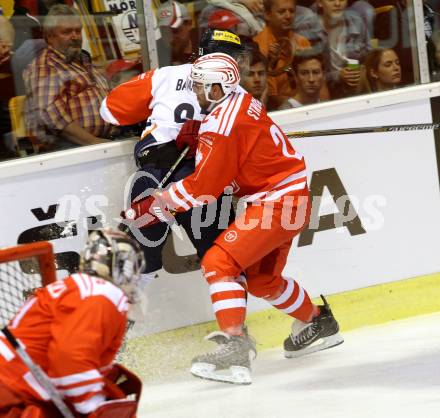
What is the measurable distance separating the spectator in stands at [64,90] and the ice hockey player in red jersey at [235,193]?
416 mm

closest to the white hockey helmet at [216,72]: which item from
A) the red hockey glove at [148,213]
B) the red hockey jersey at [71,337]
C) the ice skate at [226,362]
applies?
the red hockey glove at [148,213]

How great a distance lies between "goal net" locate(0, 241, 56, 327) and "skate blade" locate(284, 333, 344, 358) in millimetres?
1360

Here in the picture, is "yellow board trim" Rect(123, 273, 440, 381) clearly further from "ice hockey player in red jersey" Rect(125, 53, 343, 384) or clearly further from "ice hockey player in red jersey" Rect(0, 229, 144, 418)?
"ice hockey player in red jersey" Rect(0, 229, 144, 418)

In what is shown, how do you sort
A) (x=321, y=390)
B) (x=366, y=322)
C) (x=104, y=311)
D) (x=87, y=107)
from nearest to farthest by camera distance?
(x=104, y=311)
(x=321, y=390)
(x=87, y=107)
(x=366, y=322)

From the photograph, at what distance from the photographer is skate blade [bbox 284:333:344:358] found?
4.07m

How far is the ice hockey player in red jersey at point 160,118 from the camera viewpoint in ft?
12.9

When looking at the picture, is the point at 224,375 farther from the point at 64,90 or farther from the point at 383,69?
the point at 383,69

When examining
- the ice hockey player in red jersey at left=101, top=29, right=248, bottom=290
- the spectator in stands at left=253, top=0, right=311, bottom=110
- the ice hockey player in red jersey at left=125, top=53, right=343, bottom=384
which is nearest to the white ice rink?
the ice hockey player in red jersey at left=125, top=53, right=343, bottom=384

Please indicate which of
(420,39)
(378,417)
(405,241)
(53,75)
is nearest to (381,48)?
(420,39)

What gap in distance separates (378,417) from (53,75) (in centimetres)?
185

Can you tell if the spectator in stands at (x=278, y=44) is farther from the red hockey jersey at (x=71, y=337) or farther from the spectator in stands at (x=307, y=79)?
the red hockey jersey at (x=71, y=337)

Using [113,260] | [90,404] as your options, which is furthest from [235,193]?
[90,404]

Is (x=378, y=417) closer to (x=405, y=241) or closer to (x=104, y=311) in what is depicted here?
(x=104, y=311)

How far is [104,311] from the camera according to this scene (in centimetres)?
229
